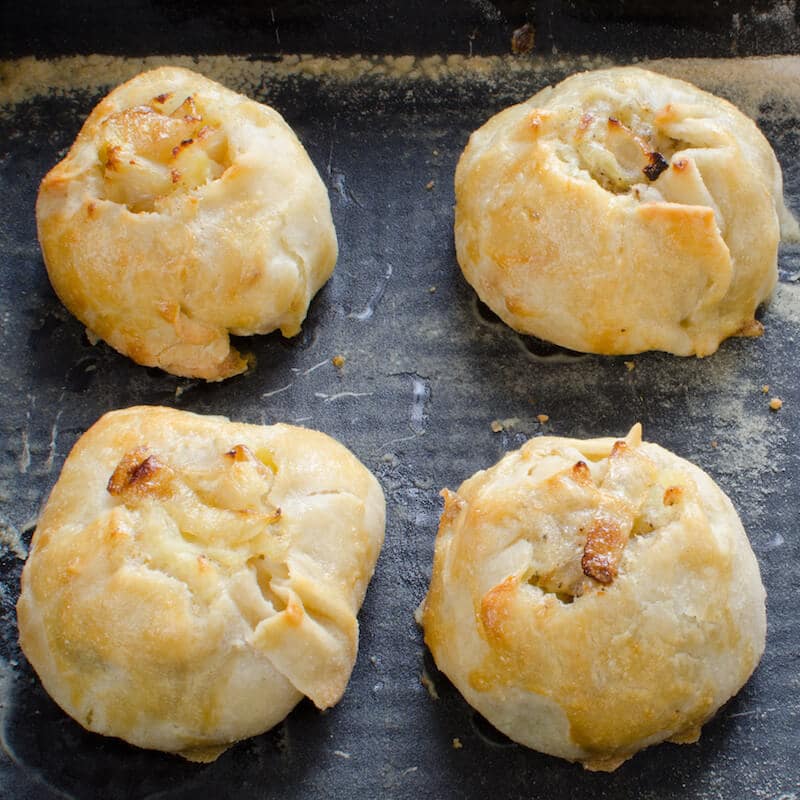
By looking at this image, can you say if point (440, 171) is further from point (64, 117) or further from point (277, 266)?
point (64, 117)

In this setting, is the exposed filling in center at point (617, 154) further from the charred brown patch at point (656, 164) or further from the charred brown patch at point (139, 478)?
the charred brown patch at point (139, 478)

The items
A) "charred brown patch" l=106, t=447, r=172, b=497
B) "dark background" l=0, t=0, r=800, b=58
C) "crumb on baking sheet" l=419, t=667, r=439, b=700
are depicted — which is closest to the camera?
"charred brown patch" l=106, t=447, r=172, b=497

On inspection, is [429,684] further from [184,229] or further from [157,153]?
[157,153]

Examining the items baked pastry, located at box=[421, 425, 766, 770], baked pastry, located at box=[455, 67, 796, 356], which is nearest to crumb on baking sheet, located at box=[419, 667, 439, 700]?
baked pastry, located at box=[421, 425, 766, 770]

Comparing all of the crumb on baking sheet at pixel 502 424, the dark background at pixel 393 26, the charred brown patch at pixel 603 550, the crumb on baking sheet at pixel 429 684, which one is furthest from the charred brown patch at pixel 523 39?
the crumb on baking sheet at pixel 429 684

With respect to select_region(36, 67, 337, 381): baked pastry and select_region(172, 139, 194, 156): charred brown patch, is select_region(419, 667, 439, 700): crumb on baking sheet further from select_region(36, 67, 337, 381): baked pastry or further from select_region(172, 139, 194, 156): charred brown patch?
select_region(172, 139, 194, 156): charred brown patch
